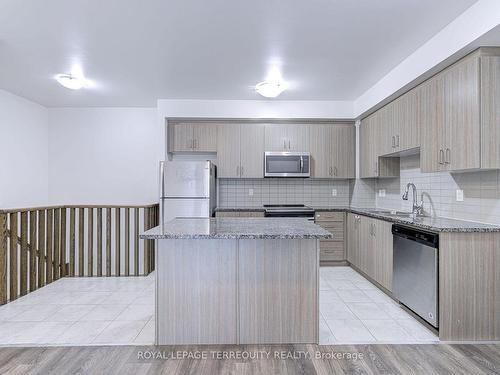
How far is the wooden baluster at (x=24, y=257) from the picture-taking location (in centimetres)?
359

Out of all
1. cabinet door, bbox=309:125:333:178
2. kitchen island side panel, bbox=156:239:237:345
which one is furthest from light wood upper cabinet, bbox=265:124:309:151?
kitchen island side panel, bbox=156:239:237:345

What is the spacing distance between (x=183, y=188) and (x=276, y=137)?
1.68 meters

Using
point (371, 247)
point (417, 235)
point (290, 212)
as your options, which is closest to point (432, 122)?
point (417, 235)

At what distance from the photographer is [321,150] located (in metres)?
4.98

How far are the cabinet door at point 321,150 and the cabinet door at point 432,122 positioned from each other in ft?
6.02

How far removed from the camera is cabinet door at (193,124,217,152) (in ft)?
16.1

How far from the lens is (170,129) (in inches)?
192

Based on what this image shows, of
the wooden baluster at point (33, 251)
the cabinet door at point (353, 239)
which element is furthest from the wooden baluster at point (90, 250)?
the cabinet door at point (353, 239)

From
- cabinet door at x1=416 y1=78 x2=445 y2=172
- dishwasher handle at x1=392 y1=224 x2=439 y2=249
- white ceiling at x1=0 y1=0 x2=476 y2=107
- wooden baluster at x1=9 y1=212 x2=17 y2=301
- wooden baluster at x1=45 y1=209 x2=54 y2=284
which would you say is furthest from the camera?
wooden baluster at x1=45 y1=209 x2=54 y2=284

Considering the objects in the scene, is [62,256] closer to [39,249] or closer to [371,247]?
[39,249]

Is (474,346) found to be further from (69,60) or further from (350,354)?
(69,60)

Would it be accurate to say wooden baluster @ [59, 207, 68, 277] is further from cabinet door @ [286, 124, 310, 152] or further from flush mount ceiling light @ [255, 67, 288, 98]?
cabinet door @ [286, 124, 310, 152]

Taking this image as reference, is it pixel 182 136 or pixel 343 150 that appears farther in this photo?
pixel 343 150

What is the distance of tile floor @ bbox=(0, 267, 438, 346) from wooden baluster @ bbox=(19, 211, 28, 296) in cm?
14
